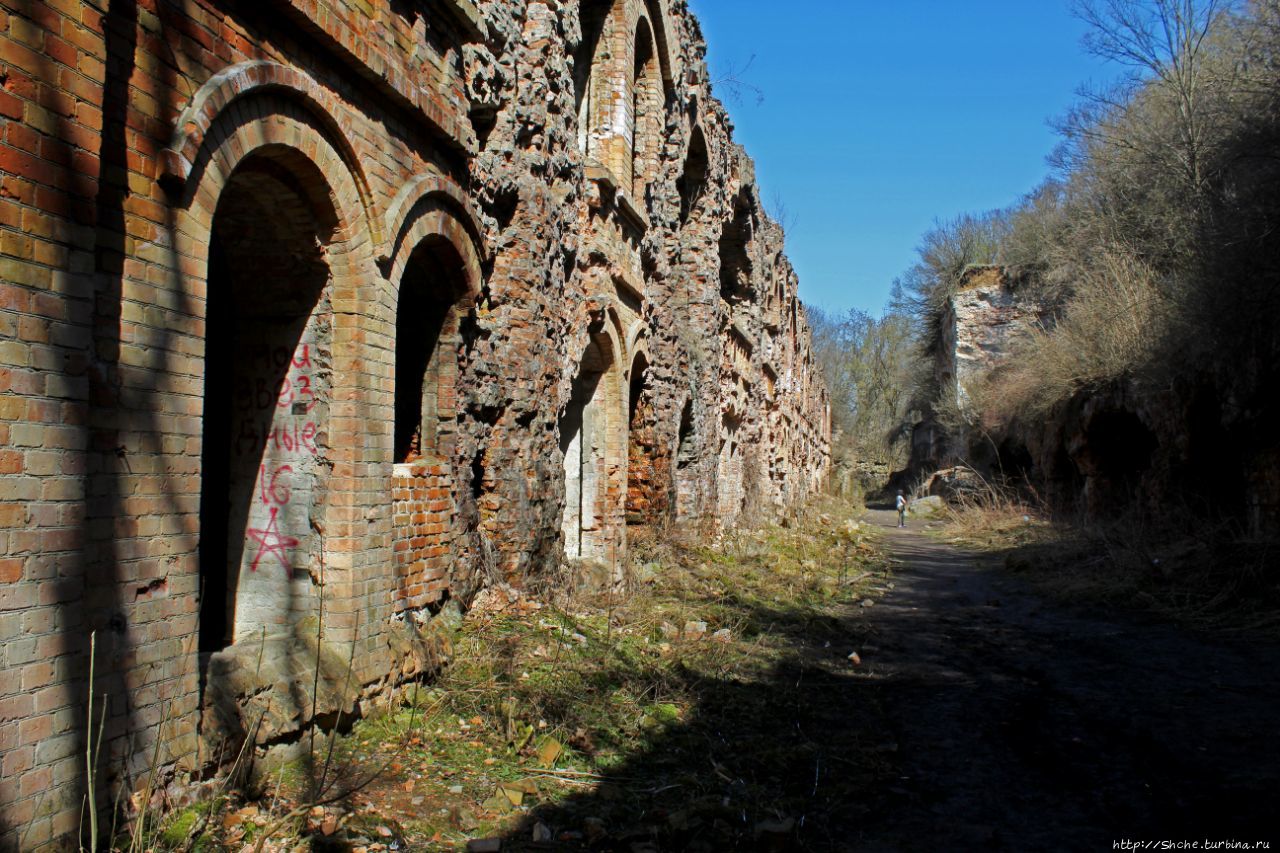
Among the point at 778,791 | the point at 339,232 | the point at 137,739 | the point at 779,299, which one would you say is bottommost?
the point at 778,791

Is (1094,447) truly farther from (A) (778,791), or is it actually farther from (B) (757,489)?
(A) (778,791)

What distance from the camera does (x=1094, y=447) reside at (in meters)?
17.6

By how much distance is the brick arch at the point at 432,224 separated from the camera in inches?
222

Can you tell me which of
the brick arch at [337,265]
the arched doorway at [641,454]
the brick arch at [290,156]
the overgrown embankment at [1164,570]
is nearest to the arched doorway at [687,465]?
the arched doorway at [641,454]

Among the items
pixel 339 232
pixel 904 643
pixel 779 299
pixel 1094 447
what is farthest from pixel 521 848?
pixel 779 299

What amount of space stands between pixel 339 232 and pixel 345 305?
42 cm

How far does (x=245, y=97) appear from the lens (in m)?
4.31

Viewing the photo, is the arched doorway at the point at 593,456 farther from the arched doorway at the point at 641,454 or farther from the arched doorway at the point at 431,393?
the arched doorway at the point at 431,393

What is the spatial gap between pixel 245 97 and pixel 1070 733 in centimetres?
614

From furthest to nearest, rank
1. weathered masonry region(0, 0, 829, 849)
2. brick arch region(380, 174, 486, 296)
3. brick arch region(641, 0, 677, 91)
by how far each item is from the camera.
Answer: brick arch region(641, 0, 677, 91), brick arch region(380, 174, 486, 296), weathered masonry region(0, 0, 829, 849)

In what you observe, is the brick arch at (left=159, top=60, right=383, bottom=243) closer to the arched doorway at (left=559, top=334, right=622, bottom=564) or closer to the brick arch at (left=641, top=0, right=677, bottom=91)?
the arched doorway at (left=559, top=334, right=622, bottom=564)

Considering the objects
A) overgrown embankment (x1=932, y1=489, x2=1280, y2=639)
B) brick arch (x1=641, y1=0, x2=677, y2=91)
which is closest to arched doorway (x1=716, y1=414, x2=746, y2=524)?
overgrown embankment (x1=932, y1=489, x2=1280, y2=639)

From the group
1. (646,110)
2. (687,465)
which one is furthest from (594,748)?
(687,465)

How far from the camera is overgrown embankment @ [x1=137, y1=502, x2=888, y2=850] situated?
13.3 ft
